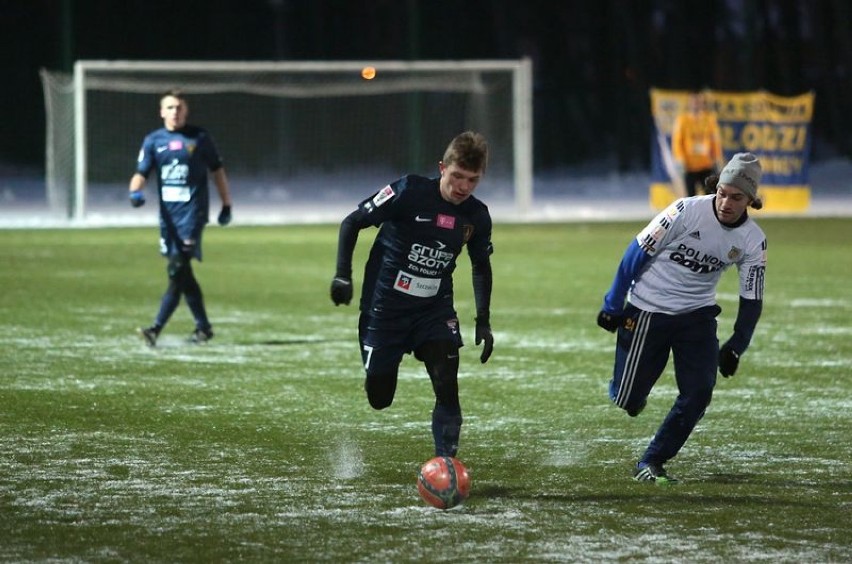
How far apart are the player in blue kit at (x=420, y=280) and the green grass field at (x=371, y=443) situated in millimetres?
498

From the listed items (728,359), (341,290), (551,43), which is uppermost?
(551,43)

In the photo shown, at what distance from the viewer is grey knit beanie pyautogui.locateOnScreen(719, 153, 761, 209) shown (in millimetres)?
7062

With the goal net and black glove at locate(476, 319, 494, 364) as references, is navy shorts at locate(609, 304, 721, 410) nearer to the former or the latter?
black glove at locate(476, 319, 494, 364)

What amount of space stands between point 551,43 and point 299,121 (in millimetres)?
18481

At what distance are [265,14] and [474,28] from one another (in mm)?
6345

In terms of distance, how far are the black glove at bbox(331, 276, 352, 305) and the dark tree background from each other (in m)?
38.5

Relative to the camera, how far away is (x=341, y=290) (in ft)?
23.4

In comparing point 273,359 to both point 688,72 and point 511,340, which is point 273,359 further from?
point 688,72

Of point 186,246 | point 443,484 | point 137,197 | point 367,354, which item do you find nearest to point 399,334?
point 367,354

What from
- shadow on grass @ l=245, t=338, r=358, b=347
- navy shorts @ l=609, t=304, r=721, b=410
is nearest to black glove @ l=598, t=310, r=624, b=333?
navy shorts @ l=609, t=304, r=721, b=410

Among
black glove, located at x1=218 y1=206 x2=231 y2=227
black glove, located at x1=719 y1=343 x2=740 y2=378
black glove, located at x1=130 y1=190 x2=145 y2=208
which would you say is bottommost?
black glove, located at x1=719 y1=343 x2=740 y2=378

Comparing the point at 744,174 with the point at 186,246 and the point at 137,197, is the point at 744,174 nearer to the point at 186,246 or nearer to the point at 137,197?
the point at 186,246

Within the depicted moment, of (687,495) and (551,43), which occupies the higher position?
(551,43)

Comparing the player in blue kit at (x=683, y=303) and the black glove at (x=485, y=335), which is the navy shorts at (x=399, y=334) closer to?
the black glove at (x=485, y=335)
